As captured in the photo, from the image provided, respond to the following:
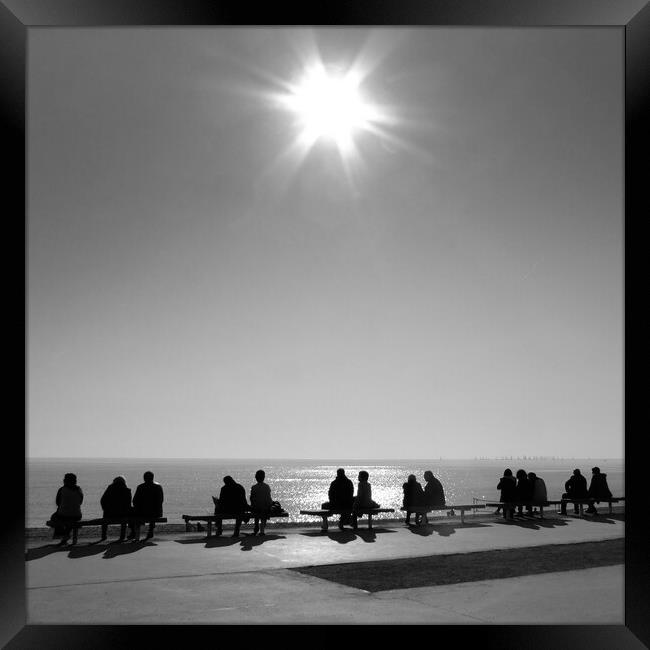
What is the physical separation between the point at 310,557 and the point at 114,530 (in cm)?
534

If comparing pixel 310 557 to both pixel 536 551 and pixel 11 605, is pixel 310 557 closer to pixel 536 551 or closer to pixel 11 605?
pixel 536 551

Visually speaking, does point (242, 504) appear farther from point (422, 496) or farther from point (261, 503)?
point (422, 496)

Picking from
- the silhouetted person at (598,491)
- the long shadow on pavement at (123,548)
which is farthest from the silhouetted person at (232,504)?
the silhouetted person at (598,491)

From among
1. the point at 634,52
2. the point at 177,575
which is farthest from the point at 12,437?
the point at 634,52

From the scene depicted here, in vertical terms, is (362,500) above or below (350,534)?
above

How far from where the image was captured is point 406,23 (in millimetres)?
6699

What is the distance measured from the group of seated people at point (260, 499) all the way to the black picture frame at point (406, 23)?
7093 mm

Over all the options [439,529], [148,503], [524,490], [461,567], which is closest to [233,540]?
[148,503]

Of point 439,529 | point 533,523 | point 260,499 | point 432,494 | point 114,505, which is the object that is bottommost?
point 533,523

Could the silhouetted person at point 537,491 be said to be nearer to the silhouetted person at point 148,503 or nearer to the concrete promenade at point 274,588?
the concrete promenade at point 274,588

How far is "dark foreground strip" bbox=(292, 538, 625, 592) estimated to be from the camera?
10203 mm

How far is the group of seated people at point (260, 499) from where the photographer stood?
14.4 m

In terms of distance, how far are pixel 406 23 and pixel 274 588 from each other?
6288 mm

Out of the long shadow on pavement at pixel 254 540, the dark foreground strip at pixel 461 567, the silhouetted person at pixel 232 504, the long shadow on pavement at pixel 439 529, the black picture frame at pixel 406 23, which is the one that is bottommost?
the long shadow on pavement at pixel 439 529
